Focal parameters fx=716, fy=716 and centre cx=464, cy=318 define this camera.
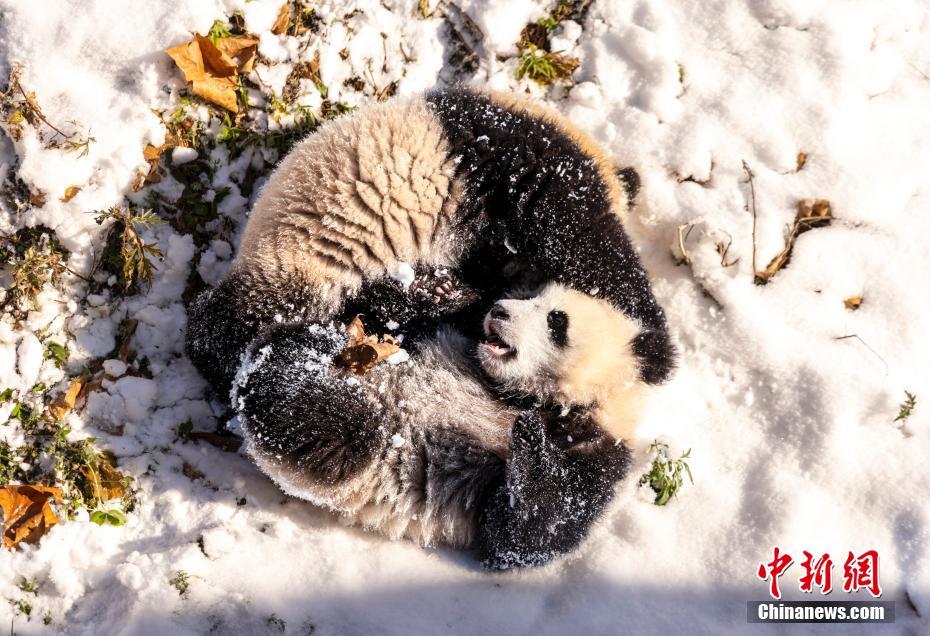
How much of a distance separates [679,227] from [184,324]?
2.93m

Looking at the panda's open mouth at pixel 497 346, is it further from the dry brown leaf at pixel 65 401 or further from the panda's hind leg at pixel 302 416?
the dry brown leaf at pixel 65 401

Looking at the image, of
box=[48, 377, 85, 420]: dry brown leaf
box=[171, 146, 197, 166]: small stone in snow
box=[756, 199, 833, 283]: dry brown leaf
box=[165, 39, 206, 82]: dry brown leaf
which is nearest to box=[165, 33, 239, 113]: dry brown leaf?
box=[165, 39, 206, 82]: dry brown leaf

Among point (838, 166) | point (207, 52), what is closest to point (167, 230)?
point (207, 52)

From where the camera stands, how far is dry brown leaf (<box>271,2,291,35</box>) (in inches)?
172

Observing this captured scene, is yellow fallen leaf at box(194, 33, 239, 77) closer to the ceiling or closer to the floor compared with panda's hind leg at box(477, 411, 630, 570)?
closer to the ceiling

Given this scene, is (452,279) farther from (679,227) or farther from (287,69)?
(287,69)

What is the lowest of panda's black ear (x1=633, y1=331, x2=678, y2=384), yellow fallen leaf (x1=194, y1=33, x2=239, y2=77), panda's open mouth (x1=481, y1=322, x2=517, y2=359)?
panda's black ear (x1=633, y1=331, x2=678, y2=384)

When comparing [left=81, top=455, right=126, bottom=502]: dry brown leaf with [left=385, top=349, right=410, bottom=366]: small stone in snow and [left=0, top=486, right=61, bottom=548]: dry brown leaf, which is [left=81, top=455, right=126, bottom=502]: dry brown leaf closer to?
[left=0, top=486, right=61, bottom=548]: dry brown leaf

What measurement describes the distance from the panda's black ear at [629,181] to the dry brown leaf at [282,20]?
2218 mm

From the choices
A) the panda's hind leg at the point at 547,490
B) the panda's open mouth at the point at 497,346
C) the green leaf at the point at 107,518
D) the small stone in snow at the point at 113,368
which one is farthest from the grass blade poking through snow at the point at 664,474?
the small stone in snow at the point at 113,368

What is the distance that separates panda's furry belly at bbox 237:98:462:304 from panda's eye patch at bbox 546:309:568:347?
2.23 ft

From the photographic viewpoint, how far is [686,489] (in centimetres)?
388

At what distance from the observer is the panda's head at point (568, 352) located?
3484 millimetres

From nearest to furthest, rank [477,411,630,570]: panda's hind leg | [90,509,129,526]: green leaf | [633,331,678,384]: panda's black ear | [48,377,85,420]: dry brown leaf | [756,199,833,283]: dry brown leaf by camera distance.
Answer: [477,411,630,570]: panda's hind leg, [633,331,678,384]: panda's black ear, [90,509,129,526]: green leaf, [48,377,85,420]: dry brown leaf, [756,199,833,283]: dry brown leaf
